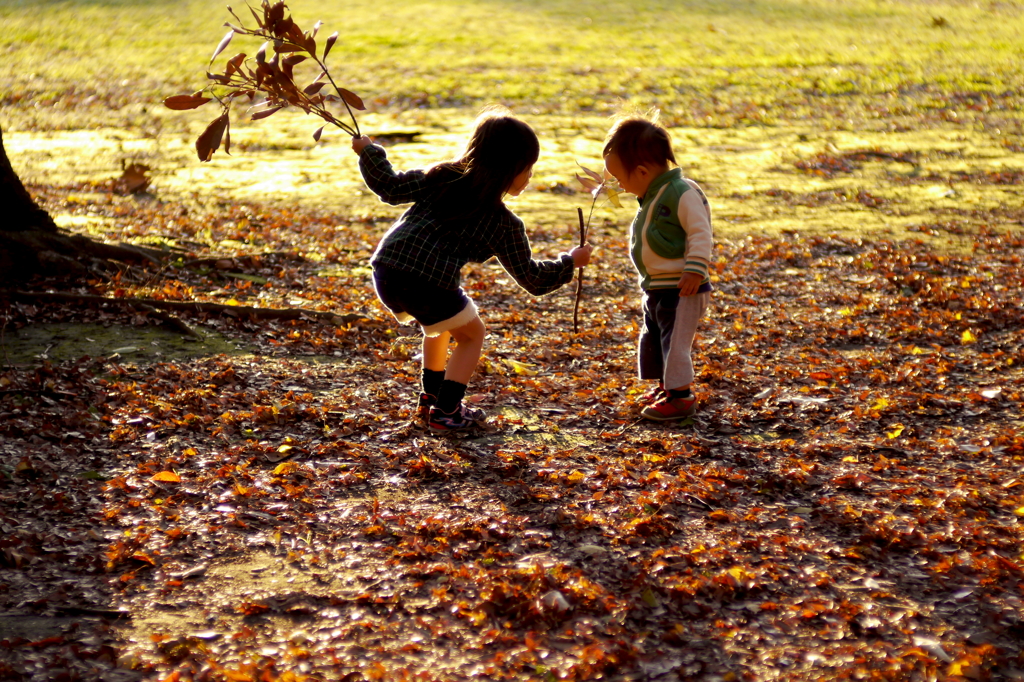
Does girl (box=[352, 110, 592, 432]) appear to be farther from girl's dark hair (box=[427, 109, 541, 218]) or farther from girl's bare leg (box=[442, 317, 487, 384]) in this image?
girl's bare leg (box=[442, 317, 487, 384])

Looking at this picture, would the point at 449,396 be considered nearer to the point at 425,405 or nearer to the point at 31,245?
the point at 425,405

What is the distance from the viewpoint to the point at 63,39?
23.7 meters

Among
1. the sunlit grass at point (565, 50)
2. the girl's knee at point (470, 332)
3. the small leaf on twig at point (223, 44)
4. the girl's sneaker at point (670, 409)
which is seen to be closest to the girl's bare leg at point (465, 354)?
the girl's knee at point (470, 332)

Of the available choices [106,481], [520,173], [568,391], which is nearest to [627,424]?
[568,391]

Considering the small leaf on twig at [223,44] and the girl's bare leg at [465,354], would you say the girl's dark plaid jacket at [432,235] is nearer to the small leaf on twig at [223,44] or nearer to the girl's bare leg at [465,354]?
the girl's bare leg at [465,354]

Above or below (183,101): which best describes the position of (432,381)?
below

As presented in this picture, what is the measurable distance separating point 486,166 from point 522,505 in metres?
1.68

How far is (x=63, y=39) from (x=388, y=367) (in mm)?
22555

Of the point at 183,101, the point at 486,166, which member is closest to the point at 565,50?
the point at 486,166

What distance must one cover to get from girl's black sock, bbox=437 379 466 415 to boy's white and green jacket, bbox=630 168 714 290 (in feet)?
4.10

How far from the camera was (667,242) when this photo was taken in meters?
4.86

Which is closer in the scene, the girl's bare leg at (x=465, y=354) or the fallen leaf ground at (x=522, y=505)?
the fallen leaf ground at (x=522, y=505)

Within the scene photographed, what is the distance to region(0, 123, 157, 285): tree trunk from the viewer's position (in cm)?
644

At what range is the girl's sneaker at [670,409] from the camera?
17.0 feet
